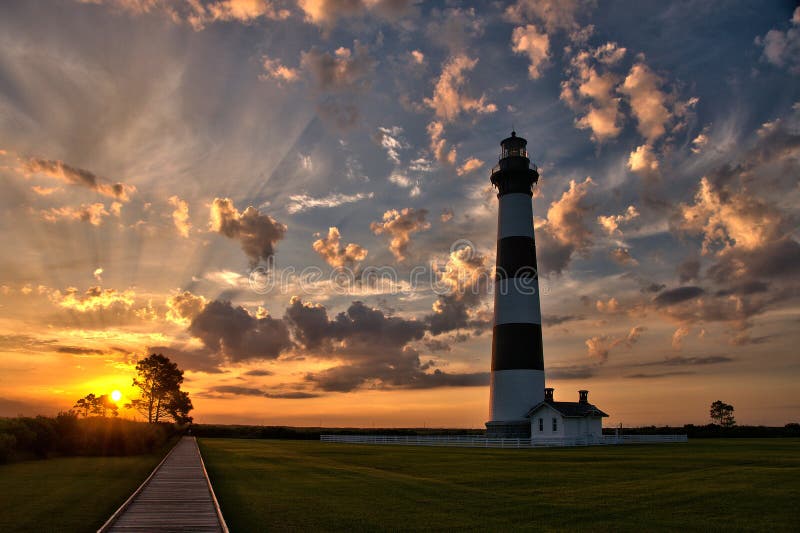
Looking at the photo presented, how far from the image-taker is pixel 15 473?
95.6ft

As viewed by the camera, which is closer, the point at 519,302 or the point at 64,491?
the point at 64,491

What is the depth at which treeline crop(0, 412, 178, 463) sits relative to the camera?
122ft

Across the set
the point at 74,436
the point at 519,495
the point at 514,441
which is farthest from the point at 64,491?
the point at 514,441

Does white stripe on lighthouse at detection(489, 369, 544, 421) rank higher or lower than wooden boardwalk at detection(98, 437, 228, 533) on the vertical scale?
higher

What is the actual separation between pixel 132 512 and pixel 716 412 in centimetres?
9787

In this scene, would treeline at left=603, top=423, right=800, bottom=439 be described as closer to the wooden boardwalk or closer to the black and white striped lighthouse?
the black and white striped lighthouse

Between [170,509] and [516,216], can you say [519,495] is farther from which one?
[516,216]

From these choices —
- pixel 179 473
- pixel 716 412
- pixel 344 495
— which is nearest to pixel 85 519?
pixel 344 495

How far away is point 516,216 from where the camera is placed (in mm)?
52000

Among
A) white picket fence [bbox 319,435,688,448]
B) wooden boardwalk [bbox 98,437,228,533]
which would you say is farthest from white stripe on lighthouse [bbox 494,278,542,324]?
wooden boardwalk [bbox 98,437,228,533]

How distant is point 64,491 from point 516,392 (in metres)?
34.8

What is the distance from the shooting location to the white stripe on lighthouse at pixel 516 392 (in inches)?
1953

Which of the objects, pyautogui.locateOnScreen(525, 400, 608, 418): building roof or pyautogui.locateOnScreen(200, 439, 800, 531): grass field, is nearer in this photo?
pyautogui.locateOnScreen(200, 439, 800, 531): grass field

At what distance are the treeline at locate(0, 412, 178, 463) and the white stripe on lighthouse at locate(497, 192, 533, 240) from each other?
33.3 m
